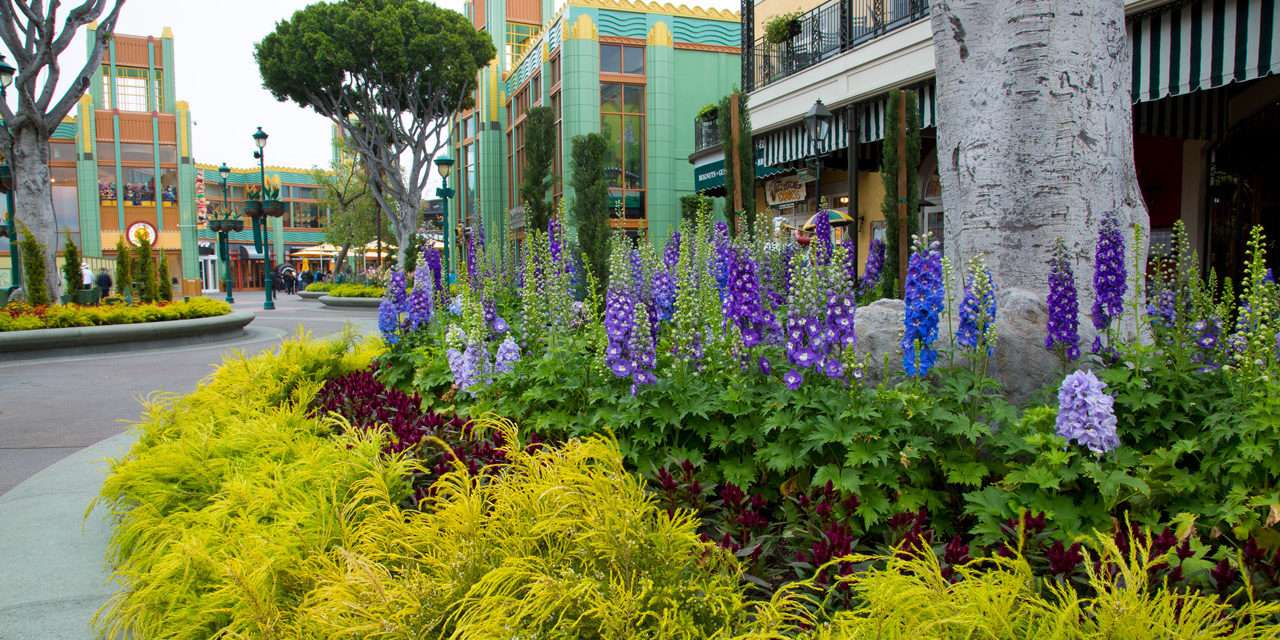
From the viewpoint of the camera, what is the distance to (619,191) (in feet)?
97.0

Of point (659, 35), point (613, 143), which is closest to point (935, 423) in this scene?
point (613, 143)

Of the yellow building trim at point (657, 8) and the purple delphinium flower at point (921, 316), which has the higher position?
the yellow building trim at point (657, 8)

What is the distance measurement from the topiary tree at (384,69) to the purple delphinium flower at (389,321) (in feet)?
70.2

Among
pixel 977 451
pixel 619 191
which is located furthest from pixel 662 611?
pixel 619 191

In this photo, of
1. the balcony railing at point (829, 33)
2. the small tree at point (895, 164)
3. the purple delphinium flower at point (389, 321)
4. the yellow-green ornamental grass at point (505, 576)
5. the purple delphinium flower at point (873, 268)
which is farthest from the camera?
the balcony railing at point (829, 33)

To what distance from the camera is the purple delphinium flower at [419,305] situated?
19.2 feet

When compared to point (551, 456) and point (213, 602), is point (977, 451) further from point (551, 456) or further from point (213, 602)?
point (213, 602)

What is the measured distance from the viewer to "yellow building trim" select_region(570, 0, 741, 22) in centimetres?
2875

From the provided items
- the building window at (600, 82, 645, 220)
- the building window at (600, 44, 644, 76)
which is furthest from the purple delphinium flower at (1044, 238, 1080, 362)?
the building window at (600, 44, 644, 76)

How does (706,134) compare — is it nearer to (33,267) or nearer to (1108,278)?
(33,267)

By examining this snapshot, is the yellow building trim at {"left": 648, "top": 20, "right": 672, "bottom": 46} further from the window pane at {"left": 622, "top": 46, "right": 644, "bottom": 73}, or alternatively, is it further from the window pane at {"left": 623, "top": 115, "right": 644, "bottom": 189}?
the window pane at {"left": 623, "top": 115, "right": 644, "bottom": 189}

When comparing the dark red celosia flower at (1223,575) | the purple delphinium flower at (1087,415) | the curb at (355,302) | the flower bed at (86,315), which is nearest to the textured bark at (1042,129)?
the purple delphinium flower at (1087,415)

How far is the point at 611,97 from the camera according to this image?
29344 mm

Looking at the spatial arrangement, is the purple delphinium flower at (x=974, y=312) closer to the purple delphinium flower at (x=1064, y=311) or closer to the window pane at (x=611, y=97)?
the purple delphinium flower at (x=1064, y=311)
